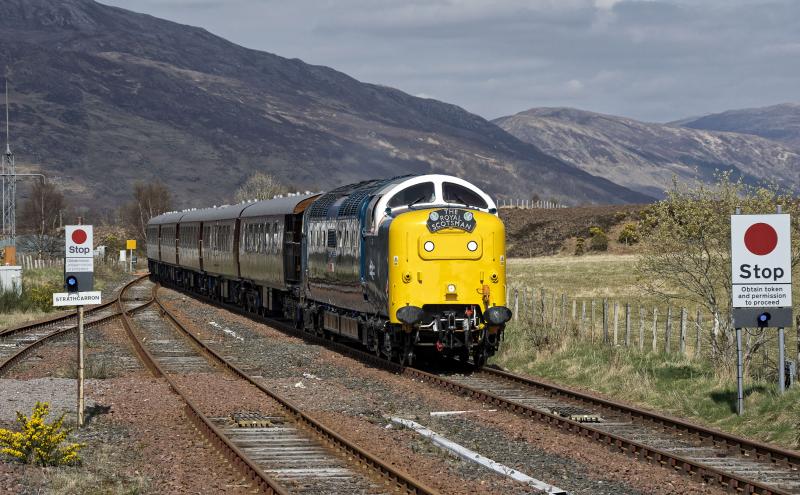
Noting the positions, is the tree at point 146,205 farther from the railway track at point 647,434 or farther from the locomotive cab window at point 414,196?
the railway track at point 647,434

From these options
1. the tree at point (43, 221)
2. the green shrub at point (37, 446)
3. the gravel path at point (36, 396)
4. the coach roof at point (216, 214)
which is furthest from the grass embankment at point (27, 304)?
the tree at point (43, 221)

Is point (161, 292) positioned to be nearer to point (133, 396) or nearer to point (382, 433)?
point (133, 396)

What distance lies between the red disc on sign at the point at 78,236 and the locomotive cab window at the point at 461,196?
326 inches

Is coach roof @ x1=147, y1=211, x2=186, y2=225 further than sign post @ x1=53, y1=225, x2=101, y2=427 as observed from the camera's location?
Yes

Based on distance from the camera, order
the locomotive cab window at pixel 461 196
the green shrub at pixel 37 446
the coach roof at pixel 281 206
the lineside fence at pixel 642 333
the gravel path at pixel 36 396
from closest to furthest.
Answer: the green shrub at pixel 37 446, the gravel path at pixel 36 396, the lineside fence at pixel 642 333, the locomotive cab window at pixel 461 196, the coach roof at pixel 281 206

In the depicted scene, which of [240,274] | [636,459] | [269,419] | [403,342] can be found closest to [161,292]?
[240,274]

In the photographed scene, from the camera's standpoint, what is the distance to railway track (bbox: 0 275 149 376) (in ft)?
86.0

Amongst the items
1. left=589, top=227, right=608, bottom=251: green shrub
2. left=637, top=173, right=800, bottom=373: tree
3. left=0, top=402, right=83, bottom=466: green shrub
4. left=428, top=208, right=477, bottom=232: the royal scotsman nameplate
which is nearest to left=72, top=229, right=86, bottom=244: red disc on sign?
left=0, top=402, right=83, bottom=466: green shrub

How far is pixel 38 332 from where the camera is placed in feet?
110

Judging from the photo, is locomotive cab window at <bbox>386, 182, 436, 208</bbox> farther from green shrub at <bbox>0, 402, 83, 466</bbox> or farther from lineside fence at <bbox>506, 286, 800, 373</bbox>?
green shrub at <bbox>0, 402, 83, 466</bbox>

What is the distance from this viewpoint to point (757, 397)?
16.9 metres

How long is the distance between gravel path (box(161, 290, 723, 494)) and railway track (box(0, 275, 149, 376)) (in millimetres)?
4674

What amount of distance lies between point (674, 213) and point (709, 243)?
0.99 m

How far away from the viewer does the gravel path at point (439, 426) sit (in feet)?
41.2
